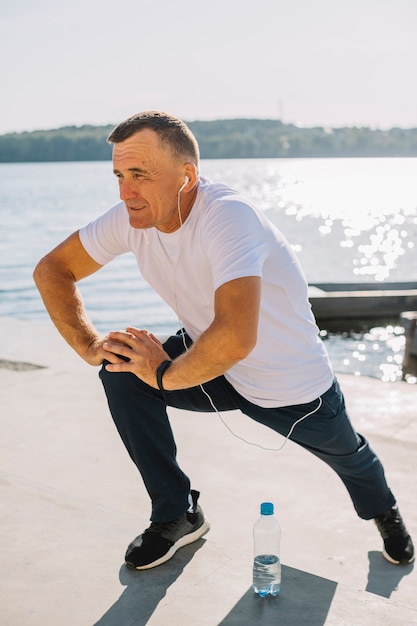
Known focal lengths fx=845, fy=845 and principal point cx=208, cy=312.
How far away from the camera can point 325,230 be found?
6006cm

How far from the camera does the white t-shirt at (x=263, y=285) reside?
8.49 ft

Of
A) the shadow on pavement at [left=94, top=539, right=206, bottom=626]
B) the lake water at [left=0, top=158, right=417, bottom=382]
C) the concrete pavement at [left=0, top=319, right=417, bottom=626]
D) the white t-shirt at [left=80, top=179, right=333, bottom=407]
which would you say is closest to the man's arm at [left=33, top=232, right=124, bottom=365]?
the white t-shirt at [left=80, top=179, right=333, bottom=407]

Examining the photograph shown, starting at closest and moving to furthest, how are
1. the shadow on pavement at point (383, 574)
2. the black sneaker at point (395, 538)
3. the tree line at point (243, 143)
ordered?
the shadow on pavement at point (383, 574) < the black sneaker at point (395, 538) < the tree line at point (243, 143)

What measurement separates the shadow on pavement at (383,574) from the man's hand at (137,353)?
109cm

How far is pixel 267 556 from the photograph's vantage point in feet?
8.88

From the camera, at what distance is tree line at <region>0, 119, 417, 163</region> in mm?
133250

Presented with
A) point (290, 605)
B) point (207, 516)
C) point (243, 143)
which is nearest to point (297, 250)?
point (207, 516)

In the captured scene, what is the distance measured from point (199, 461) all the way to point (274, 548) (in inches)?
52.1

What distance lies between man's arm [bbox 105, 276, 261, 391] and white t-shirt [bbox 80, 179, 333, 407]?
0.36 ft

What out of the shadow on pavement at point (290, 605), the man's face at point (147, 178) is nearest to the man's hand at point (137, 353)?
the man's face at point (147, 178)

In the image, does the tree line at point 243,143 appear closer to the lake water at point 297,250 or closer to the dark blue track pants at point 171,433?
the lake water at point 297,250

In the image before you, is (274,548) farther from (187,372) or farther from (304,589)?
(187,372)

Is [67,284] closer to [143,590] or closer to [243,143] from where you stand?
[143,590]

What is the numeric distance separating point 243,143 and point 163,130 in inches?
5946
